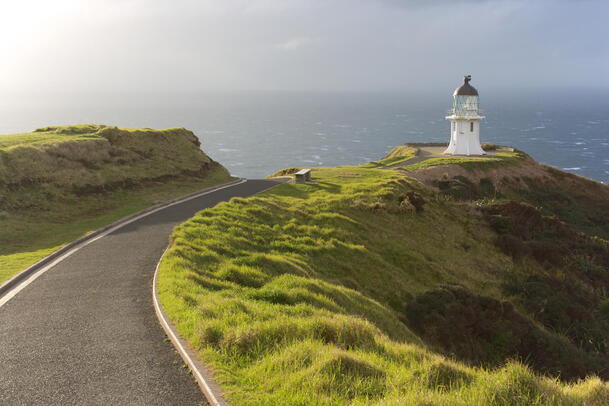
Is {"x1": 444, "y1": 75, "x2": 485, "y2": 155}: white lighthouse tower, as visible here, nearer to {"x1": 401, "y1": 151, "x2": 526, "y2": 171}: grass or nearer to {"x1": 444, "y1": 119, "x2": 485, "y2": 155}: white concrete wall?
{"x1": 444, "y1": 119, "x2": 485, "y2": 155}: white concrete wall

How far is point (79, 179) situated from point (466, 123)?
4614 cm

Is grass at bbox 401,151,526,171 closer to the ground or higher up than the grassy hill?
closer to the ground

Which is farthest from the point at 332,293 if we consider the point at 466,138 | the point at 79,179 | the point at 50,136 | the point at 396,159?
the point at 466,138

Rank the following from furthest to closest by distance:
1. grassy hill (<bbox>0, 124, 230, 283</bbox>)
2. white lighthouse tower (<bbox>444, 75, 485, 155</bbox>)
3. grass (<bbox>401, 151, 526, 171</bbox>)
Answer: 1. white lighthouse tower (<bbox>444, 75, 485, 155</bbox>)
2. grass (<bbox>401, 151, 526, 171</bbox>)
3. grassy hill (<bbox>0, 124, 230, 283</bbox>)

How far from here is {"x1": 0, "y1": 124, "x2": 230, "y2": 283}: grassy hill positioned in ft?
63.5

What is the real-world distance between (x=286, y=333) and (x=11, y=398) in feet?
15.1

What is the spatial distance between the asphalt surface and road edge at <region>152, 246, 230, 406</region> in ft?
0.41

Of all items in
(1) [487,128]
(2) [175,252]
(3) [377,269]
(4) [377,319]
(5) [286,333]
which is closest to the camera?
(5) [286,333]

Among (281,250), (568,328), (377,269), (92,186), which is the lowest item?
(568,328)

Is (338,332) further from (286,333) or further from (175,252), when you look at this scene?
(175,252)

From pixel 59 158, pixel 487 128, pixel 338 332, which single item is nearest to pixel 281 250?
pixel 338 332

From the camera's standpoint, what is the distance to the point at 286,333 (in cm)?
856

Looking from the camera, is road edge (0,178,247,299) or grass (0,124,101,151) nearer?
road edge (0,178,247,299)

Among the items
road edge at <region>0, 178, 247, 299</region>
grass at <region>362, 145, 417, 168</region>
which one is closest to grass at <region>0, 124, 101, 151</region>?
road edge at <region>0, 178, 247, 299</region>
